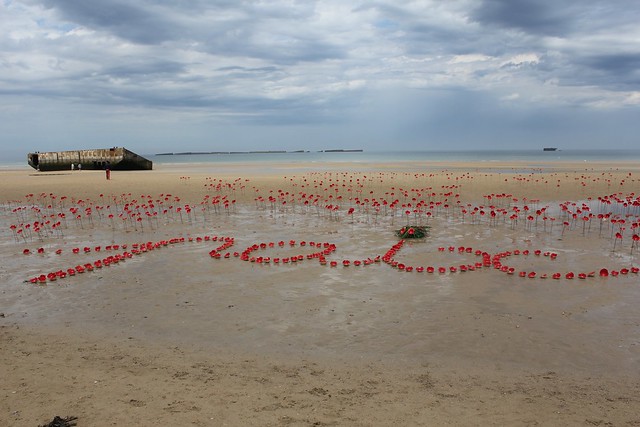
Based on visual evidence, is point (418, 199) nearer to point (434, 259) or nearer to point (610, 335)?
point (434, 259)

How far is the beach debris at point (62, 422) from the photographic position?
5707 millimetres

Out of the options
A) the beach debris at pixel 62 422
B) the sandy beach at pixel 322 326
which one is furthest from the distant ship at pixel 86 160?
the beach debris at pixel 62 422

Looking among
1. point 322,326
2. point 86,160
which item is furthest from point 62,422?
point 86,160

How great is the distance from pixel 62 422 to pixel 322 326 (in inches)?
184

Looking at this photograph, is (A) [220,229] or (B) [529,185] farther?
(B) [529,185]

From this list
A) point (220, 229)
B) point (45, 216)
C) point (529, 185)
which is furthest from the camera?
point (529, 185)

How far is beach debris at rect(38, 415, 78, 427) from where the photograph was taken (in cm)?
571

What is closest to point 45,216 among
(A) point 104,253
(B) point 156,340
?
(A) point 104,253

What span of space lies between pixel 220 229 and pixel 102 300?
30.0ft

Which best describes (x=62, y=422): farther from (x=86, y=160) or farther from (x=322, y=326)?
(x=86, y=160)

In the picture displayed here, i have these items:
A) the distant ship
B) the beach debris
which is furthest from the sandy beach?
the distant ship

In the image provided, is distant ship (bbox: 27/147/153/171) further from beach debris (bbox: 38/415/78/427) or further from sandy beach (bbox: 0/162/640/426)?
beach debris (bbox: 38/415/78/427)

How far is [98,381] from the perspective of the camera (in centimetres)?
689

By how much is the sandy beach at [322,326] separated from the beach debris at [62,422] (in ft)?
0.27
